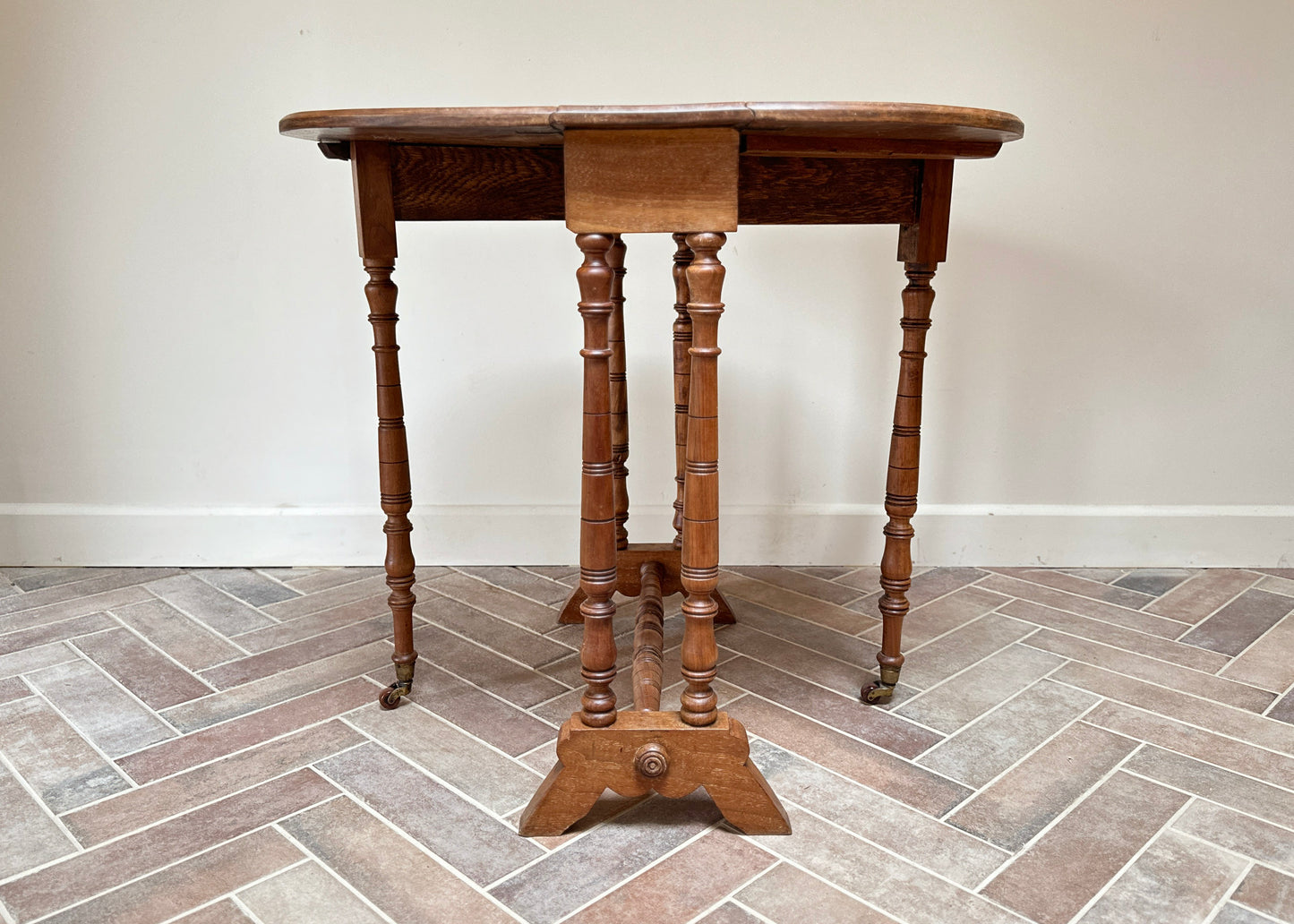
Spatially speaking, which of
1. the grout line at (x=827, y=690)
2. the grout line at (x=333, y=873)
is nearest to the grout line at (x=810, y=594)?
the grout line at (x=827, y=690)

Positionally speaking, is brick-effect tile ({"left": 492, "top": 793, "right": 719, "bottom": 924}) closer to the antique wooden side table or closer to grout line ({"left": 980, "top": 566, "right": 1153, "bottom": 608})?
the antique wooden side table

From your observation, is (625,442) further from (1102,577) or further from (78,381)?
(78,381)

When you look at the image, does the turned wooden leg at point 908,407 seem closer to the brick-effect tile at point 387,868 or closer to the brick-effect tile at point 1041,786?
the brick-effect tile at point 1041,786

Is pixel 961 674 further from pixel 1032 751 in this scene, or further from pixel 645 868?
pixel 645 868

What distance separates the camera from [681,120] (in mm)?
1337

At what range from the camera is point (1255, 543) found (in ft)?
9.05

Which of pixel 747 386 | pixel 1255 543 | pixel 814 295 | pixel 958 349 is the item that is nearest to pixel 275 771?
pixel 747 386

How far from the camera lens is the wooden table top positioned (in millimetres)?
1332

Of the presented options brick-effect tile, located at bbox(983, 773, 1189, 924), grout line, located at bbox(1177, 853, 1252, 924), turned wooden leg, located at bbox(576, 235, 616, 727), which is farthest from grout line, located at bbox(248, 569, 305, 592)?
grout line, located at bbox(1177, 853, 1252, 924)

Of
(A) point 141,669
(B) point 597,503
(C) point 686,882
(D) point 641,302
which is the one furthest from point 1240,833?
(A) point 141,669

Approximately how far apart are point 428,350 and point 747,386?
2.86ft

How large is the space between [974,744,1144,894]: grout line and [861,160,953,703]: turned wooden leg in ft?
1.31

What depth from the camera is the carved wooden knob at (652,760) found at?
1467mm

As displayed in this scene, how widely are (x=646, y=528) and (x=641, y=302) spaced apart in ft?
2.05
